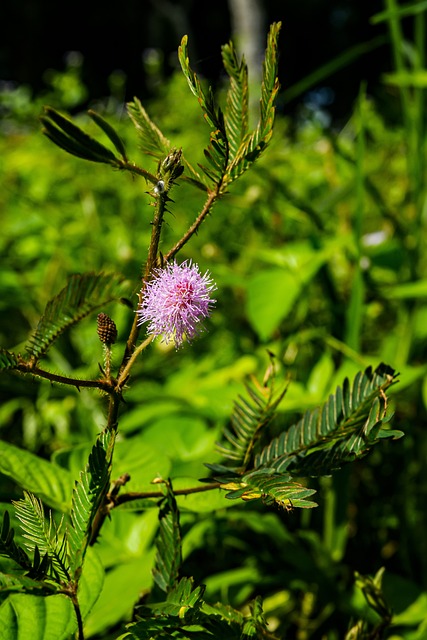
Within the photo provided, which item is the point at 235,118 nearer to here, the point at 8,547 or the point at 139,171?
the point at 139,171

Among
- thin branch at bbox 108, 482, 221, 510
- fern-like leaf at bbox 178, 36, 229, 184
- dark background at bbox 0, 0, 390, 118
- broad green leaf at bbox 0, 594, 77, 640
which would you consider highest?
dark background at bbox 0, 0, 390, 118

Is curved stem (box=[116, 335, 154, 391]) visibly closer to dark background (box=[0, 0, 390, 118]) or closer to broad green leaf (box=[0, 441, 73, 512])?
broad green leaf (box=[0, 441, 73, 512])

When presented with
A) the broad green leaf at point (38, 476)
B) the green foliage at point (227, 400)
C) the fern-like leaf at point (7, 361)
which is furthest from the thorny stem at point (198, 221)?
the broad green leaf at point (38, 476)

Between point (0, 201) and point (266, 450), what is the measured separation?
1.73 m

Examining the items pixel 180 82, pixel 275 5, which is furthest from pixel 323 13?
pixel 180 82

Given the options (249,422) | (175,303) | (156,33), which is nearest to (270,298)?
(249,422)

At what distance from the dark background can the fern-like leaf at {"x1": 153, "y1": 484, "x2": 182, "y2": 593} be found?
10027mm

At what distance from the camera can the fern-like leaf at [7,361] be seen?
35 centimetres

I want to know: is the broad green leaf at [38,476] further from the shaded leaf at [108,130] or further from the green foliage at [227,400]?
the shaded leaf at [108,130]

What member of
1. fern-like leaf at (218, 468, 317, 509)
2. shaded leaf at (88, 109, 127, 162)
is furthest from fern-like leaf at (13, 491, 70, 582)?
shaded leaf at (88, 109, 127, 162)

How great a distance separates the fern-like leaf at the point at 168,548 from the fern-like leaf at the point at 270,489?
5cm

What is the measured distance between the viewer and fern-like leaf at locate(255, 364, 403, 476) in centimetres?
40

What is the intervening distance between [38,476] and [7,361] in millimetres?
210

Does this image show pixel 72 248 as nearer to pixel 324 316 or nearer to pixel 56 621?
pixel 324 316
